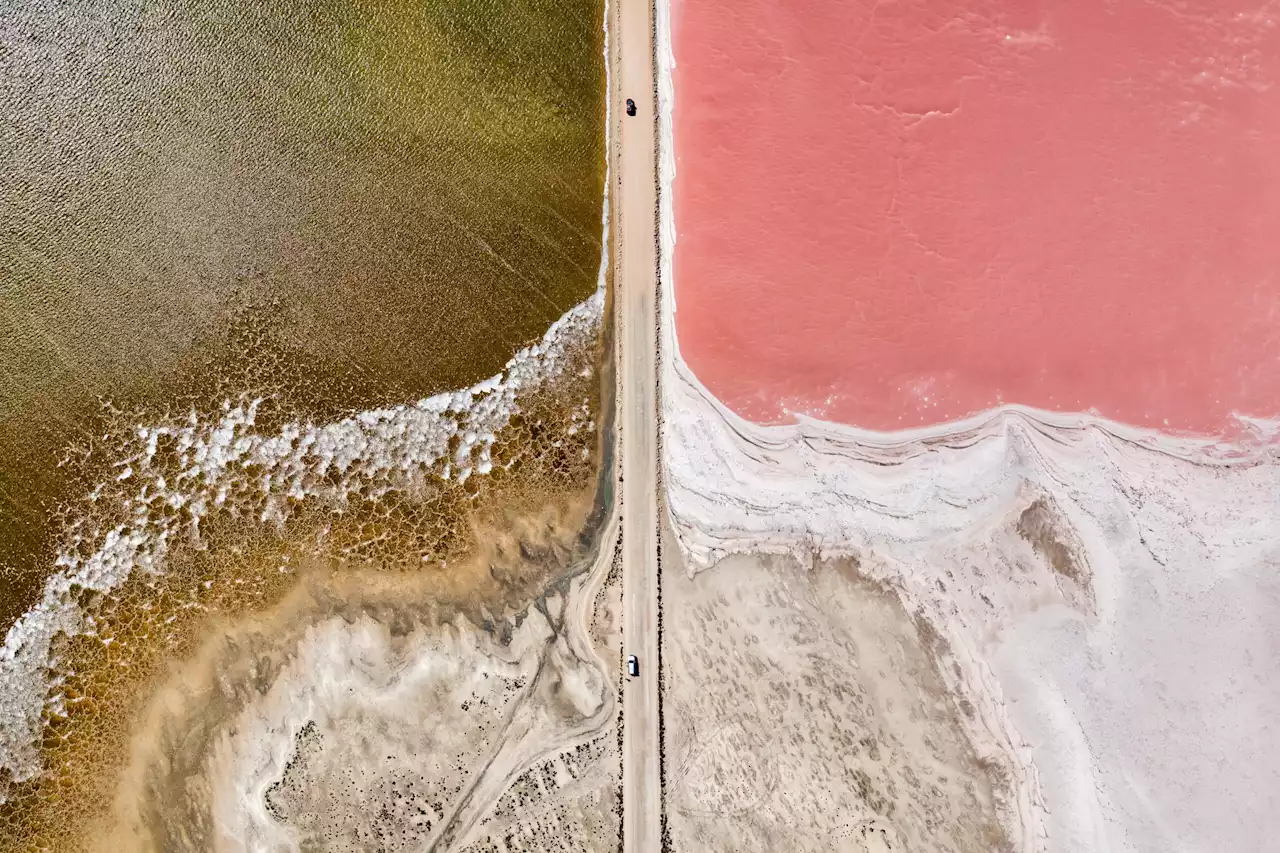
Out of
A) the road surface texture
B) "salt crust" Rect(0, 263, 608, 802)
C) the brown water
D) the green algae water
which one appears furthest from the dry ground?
the brown water

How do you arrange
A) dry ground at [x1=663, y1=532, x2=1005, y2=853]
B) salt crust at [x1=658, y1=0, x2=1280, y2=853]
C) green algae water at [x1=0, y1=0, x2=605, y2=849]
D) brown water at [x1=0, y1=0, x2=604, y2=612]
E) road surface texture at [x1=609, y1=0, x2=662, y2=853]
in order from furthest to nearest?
brown water at [x1=0, y1=0, x2=604, y2=612] → green algae water at [x1=0, y1=0, x2=605, y2=849] → road surface texture at [x1=609, y1=0, x2=662, y2=853] → dry ground at [x1=663, y1=532, x2=1005, y2=853] → salt crust at [x1=658, y1=0, x2=1280, y2=853]

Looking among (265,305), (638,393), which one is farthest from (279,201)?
(638,393)

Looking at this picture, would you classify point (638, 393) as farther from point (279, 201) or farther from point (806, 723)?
point (279, 201)

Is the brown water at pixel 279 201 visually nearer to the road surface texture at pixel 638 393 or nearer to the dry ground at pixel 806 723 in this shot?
the road surface texture at pixel 638 393

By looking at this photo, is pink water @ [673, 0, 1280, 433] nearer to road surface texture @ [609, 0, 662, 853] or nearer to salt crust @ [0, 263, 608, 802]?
road surface texture @ [609, 0, 662, 853]

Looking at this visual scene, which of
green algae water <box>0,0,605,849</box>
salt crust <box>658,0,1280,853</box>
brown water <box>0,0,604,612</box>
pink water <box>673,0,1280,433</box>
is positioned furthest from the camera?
brown water <box>0,0,604,612</box>

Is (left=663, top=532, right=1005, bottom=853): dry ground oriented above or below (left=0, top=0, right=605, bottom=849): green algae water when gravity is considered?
below
